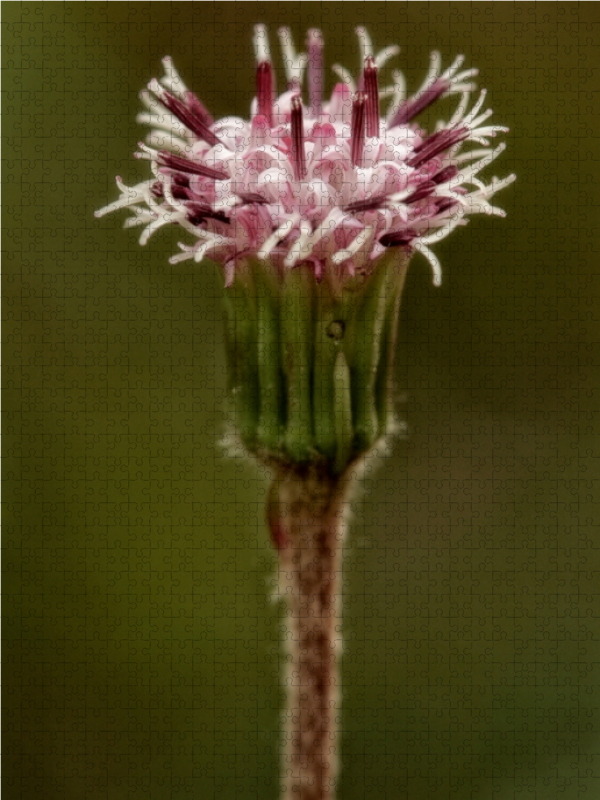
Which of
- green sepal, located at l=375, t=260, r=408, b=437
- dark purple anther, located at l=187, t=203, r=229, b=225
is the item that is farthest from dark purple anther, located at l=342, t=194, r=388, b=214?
dark purple anther, located at l=187, t=203, r=229, b=225

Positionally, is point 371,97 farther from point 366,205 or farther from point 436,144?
point 366,205

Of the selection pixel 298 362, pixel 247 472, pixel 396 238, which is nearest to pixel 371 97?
pixel 396 238

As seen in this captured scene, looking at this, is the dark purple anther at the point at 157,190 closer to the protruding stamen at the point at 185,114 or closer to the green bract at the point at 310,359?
the protruding stamen at the point at 185,114

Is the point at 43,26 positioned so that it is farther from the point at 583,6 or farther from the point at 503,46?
the point at 583,6

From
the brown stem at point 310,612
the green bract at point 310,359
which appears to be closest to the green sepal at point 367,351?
the green bract at point 310,359

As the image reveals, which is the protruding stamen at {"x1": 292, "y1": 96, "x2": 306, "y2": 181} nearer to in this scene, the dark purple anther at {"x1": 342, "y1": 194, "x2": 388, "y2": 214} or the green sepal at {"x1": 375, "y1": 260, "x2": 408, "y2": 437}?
the dark purple anther at {"x1": 342, "y1": 194, "x2": 388, "y2": 214}

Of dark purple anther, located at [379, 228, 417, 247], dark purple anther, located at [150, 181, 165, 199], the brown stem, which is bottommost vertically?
the brown stem
